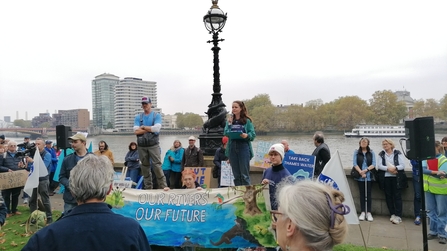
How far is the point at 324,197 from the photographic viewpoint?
1.38m

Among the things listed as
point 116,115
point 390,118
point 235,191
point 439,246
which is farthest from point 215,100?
point 116,115

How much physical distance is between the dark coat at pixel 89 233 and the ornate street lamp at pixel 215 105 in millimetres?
6768

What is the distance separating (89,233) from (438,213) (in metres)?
5.90

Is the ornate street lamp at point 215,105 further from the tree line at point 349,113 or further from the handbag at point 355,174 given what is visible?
the tree line at point 349,113

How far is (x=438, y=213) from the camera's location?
5.38 metres

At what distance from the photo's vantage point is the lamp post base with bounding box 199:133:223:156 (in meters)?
8.50

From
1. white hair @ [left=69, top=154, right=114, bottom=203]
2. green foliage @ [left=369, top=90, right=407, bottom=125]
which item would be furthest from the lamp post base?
green foliage @ [left=369, top=90, right=407, bottom=125]

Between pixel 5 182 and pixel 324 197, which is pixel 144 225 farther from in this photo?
pixel 5 182

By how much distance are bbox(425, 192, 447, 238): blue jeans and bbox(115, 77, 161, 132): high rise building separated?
1939 inches

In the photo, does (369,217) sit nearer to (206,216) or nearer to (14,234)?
(206,216)

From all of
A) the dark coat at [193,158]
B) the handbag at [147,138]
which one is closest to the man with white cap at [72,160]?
the handbag at [147,138]

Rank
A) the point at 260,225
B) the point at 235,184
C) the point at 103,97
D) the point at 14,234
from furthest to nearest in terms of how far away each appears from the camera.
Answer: the point at 103,97, the point at 14,234, the point at 235,184, the point at 260,225

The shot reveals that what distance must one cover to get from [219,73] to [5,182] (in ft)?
19.2

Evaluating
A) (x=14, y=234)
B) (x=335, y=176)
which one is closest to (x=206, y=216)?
(x=335, y=176)
